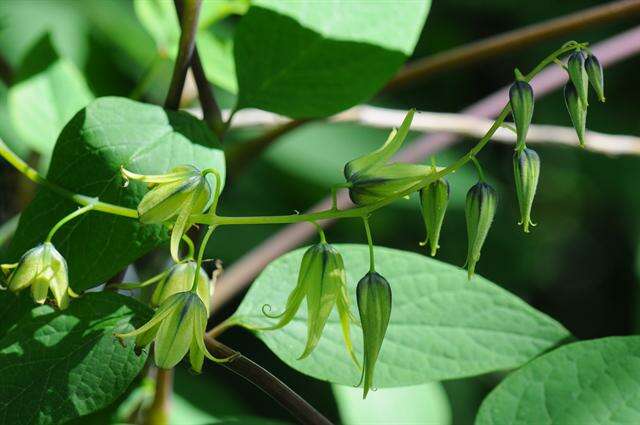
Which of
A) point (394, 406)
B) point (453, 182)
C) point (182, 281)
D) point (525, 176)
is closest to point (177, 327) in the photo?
point (182, 281)

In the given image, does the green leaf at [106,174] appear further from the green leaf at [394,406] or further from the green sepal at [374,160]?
the green leaf at [394,406]

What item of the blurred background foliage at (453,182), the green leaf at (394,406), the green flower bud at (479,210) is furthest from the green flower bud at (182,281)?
the blurred background foliage at (453,182)

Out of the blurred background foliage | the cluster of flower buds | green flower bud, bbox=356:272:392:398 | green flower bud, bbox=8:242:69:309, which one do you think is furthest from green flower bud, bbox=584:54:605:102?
the blurred background foliage

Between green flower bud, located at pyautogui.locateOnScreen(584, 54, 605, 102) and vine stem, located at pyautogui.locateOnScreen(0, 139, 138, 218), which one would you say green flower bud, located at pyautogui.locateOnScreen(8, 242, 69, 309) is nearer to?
vine stem, located at pyautogui.locateOnScreen(0, 139, 138, 218)

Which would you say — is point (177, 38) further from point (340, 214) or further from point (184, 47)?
point (340, 214)

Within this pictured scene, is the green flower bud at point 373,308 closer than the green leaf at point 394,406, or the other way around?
the green flower bud at point 373,308

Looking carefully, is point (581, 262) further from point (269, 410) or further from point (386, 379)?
point (386, 379)
